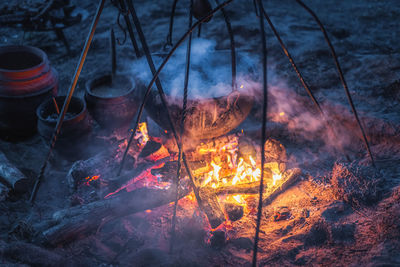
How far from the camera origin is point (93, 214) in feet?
9.30

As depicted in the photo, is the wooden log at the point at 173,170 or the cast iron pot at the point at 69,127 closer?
the wooden log at the point at 173,170

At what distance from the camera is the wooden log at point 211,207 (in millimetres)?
2801

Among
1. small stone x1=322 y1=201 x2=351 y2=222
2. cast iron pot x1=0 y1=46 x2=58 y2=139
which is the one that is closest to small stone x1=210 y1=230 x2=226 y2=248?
small stone x1=322 y1=201 x2=351 y2=222

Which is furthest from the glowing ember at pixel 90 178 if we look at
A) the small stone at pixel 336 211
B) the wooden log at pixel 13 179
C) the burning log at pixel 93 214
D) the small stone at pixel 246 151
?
the small stone at pixel 336 211

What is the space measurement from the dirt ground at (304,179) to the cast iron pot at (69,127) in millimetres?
289

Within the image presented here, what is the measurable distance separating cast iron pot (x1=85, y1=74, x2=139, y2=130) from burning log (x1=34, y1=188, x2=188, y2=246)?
5.34ft

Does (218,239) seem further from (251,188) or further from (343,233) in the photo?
(343,233)

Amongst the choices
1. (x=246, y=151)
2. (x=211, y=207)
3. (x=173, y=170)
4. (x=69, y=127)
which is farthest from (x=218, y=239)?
(x=69, y=127)

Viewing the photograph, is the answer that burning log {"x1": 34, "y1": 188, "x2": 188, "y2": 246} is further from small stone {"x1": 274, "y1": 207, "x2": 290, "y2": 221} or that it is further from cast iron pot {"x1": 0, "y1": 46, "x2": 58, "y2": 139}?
cast iron pot {"x1": 0, "y1": 46, "x2": 58, "y2": 139}

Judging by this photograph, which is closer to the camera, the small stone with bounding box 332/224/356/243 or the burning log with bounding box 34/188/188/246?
the small stone with bounding box 332/224/356/243

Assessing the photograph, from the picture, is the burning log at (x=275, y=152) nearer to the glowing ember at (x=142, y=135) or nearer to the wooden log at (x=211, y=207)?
the wooden log at (x=211, y=207)

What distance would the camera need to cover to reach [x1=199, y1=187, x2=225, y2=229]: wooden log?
2801mm

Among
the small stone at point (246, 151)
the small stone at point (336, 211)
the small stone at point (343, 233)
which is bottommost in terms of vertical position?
the small stone at point (246, 151)

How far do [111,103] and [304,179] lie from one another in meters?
2.97
